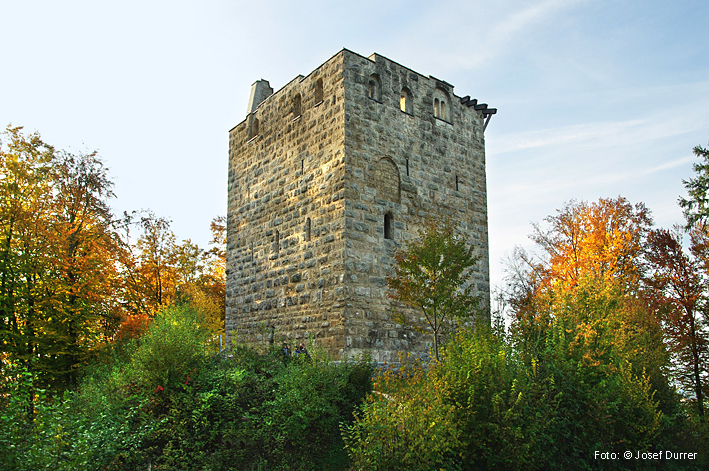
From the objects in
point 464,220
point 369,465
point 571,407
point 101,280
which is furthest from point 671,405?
point 101,280

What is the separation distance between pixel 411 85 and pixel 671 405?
1067 centimetres

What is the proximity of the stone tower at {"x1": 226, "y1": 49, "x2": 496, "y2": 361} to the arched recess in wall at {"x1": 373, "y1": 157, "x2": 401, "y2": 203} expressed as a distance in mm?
37

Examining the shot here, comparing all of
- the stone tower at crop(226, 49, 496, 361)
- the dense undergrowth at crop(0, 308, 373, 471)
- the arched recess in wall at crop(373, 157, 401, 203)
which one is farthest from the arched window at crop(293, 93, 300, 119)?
the dense undergrowth at crop(0, 308, 373, 471)

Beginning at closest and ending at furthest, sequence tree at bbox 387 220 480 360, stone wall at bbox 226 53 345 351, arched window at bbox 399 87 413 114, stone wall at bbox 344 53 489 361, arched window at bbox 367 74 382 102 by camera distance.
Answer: tree at bbox 387 220 480 360
stone wall at bbox 344 53 489 361
stone wall at bbox 226 53 345 351
arched window at bbox 367 74 382 102
arched window at bbox 399 87 413 114

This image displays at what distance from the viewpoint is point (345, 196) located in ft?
43.5

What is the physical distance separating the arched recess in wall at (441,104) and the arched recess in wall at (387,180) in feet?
9.66

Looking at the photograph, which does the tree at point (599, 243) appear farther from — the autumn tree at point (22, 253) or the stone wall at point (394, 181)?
the autumn tree at point (22, 253)

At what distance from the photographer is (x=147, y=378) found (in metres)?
9.52

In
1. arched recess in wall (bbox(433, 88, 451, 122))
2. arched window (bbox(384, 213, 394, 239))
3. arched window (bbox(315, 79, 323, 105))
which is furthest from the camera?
arched recess in wall (bbox(433, 88, 451, 122))

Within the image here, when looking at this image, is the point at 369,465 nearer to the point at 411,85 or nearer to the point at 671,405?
the point at 671,405

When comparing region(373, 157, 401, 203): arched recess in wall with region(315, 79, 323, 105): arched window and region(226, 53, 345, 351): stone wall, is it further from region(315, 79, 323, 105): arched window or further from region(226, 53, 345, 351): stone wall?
region(315, 79, 323, 105): arched window

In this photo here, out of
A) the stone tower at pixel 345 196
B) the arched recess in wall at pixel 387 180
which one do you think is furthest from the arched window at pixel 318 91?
the arched recess in wall at pixel 387 180

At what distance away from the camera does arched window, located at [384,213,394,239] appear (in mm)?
14039

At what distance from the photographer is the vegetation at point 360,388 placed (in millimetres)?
7012
